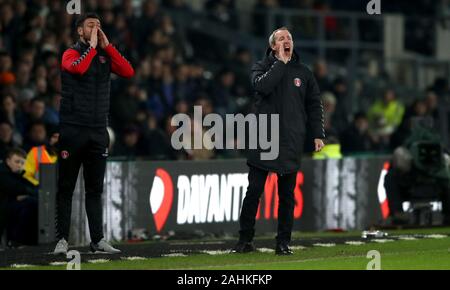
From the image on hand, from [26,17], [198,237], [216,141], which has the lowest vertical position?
[198,237]

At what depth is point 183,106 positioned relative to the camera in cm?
2078

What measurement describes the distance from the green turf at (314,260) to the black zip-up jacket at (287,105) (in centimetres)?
95

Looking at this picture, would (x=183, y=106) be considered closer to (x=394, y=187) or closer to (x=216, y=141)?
(x=216, y=141)

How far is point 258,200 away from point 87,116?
196cm

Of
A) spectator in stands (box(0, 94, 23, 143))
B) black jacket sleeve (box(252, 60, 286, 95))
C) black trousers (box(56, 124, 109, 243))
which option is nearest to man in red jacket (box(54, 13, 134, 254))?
black trousers (box(56, 124, 109, 243))

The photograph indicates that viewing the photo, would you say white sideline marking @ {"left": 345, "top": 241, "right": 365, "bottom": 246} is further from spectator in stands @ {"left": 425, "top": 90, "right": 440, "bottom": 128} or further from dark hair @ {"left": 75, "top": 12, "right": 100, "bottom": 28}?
spectator in stands @ {"left": 425, "top": 90, "right": 440, "bottom": 128}

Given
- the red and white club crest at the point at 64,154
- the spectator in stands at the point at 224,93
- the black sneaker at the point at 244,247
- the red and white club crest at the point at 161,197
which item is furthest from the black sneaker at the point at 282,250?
the spectator in stands at the point at 224,93

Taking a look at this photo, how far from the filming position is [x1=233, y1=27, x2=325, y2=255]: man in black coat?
13.1m

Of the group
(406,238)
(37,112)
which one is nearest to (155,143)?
(37,112)

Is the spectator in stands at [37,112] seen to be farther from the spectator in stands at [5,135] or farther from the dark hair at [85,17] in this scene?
the dark hair at [85,17]

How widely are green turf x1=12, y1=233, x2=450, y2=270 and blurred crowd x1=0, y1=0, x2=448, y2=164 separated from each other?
4254 mm

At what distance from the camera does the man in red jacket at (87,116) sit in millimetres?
12961
